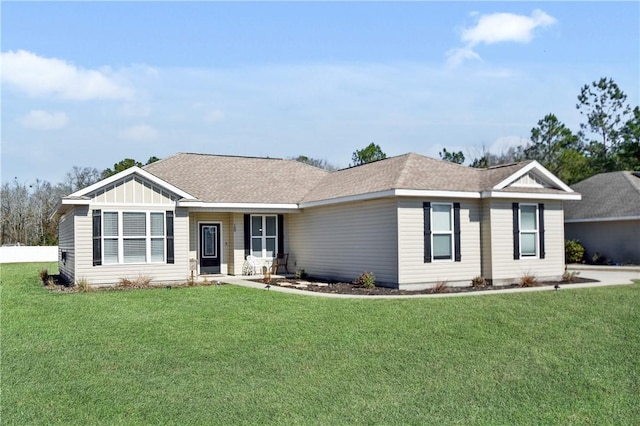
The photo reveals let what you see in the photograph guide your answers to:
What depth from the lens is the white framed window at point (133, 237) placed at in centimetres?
1794

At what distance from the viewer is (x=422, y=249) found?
1731 centimetres

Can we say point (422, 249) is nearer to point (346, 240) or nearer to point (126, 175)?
point (346, 240)

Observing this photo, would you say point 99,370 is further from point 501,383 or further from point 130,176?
point 130,176

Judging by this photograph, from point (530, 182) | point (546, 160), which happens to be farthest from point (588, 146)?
point (530, 182)

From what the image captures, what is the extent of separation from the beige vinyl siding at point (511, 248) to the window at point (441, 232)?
1169 mm

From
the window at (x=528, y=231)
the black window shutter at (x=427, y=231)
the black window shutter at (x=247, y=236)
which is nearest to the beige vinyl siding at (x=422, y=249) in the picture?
the black window shutter at (x=427, y=231)

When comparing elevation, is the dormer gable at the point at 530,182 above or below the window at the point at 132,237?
above

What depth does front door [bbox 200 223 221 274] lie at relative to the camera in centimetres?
2181

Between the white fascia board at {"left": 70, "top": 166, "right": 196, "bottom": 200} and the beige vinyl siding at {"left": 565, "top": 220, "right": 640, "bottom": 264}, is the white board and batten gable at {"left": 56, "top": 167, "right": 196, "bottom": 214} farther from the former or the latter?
the beige vinyl siding at {"left": 565, "top": 220, "right": 640, "bottom": 264}

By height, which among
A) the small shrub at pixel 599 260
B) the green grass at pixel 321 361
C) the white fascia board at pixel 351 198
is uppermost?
the white fascia board at pixel 351 198

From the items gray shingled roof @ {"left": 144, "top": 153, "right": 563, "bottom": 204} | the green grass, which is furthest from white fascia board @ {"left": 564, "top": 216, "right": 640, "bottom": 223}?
the green grass

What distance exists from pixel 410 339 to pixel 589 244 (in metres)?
22.6

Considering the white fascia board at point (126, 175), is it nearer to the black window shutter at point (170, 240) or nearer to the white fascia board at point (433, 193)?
the black window shutter at point (170, 240)

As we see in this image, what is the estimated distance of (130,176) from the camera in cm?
1820
